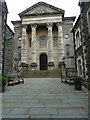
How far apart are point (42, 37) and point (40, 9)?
564 cm

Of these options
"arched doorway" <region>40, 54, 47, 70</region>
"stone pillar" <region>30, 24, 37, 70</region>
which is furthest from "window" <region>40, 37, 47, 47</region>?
"stone pillar" <region>30, 24, 37, 70</region>

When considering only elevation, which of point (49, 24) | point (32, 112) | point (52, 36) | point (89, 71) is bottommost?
point (32, 112)

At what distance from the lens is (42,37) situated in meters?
28.3

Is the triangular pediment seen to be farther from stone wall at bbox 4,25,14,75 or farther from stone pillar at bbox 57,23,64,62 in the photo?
stone wall at bbox 4,25,14,75

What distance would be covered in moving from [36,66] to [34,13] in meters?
10.7

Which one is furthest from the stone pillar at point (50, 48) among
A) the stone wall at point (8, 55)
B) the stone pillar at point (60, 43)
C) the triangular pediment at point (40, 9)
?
the stone wall at point (8, 55)

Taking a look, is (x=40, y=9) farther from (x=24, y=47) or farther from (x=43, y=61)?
(x=43, y=61)

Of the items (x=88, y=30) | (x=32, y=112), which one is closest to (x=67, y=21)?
(x=88, y=30)

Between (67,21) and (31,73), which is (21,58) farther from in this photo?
(67,21)

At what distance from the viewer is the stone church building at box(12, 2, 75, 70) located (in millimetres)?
25906

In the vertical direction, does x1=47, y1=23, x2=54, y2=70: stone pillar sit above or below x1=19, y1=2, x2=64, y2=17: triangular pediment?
below

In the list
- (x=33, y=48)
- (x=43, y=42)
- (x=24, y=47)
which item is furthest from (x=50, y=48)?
(x=24, y=47)

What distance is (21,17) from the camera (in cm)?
2741

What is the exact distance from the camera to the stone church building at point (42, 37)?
25.9 m
